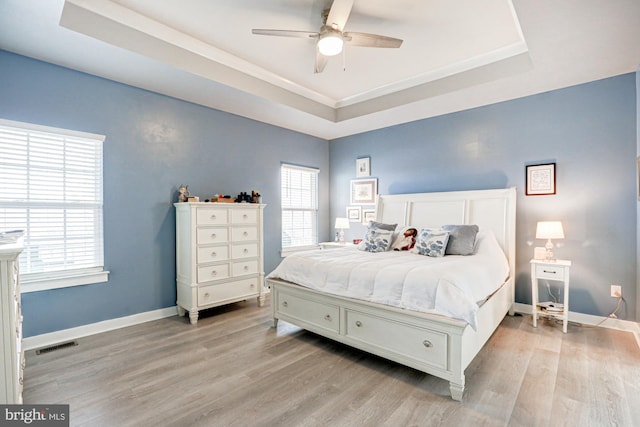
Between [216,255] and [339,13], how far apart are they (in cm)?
285

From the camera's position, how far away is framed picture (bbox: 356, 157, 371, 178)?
532cm

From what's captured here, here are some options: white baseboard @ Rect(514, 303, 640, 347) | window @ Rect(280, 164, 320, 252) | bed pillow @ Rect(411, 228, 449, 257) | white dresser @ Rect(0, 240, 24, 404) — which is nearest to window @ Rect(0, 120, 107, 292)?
white dresser @ Rect(0, 240, 24, 404)

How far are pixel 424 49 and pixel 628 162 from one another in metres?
2.44

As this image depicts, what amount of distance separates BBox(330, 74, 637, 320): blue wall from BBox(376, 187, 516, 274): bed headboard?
201 mm

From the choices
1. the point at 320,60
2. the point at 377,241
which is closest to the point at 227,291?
the point at 377,241

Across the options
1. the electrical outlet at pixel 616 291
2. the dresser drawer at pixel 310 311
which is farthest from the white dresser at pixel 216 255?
the electrical outlet at pixel 616 291

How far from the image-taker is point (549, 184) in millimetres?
3590

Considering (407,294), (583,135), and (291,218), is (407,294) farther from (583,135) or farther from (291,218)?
(291,218)

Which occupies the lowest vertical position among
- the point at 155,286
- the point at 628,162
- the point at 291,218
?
the point at 155,286

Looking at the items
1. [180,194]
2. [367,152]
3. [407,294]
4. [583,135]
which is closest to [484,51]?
[583,135]

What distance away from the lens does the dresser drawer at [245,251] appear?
390 centimetres

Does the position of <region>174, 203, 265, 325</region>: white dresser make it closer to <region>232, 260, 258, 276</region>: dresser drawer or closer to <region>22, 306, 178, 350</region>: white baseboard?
<region>232, 260, 258, 276</region>: dresser drawer

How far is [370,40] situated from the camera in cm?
255

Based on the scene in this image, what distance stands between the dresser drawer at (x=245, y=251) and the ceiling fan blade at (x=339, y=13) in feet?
8.93
